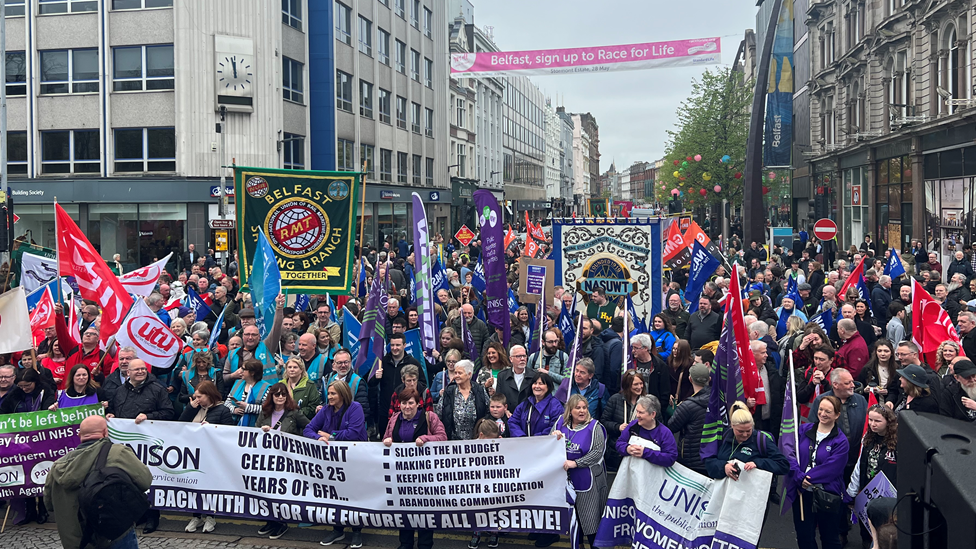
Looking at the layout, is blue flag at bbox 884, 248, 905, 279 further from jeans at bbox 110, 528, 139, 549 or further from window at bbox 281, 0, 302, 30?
window at bbox 281, 0, 302, 30

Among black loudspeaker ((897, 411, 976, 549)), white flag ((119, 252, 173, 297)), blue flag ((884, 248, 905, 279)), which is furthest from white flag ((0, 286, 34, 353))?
→ blue flag ((884, 248, 905, 279))

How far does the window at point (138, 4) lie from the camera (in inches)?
1238

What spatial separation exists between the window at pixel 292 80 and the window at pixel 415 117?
11917mm

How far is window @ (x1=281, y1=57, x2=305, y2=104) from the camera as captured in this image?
3516cm

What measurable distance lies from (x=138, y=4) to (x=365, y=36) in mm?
12615

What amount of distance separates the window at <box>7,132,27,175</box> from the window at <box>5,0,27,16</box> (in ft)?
14.0

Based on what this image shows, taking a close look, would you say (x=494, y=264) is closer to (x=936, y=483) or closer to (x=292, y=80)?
(x=936, y=483)

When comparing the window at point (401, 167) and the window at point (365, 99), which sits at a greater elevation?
the window at point (365, 99)

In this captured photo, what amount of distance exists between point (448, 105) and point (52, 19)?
86.0 ft

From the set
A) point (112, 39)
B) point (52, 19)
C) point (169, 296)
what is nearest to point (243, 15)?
point (112, 39)

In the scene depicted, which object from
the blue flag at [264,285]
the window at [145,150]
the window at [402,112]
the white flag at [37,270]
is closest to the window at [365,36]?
the window at [402,112]

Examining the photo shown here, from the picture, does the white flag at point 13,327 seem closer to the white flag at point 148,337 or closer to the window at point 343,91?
the white flag at point 148,337

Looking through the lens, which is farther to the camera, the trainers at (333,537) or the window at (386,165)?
the window at (386,165)

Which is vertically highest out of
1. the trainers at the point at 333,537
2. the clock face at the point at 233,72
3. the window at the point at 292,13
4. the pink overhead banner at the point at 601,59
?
the window at the point at 292,13
